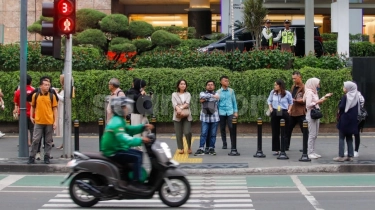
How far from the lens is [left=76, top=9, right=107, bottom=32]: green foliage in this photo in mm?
26281

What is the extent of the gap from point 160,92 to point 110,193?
33.3 feet

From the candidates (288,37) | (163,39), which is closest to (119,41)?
(163,39)

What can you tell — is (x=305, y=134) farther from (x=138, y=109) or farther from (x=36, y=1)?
(x=36, y=1)

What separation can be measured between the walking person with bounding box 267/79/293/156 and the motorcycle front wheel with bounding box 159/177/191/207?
5.99 m

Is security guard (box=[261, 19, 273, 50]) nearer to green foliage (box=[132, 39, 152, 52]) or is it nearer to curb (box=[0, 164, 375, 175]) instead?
green foliage (box=[132, 39, 152, 52])

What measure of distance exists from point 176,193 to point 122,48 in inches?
515

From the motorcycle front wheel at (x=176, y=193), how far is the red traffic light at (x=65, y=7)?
19.3 feet

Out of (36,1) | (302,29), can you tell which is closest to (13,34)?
(36,1)

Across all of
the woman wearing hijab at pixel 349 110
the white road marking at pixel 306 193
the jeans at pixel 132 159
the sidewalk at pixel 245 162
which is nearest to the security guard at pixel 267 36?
the sidewalk at pixel 245 162

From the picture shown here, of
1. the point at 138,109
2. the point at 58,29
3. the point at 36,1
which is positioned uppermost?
the point at 36,1

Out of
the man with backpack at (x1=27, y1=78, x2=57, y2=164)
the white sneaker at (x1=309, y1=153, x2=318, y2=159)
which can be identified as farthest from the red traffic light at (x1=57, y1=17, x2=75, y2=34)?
the white sneaker at (x1=309, y1=153, x2=318, y2=159)

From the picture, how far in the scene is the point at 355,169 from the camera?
51.8 feet

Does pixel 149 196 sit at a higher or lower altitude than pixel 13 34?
lower

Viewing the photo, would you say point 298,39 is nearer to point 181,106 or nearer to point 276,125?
point 276,125
